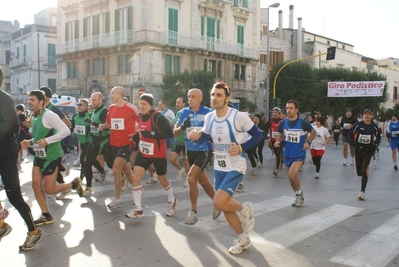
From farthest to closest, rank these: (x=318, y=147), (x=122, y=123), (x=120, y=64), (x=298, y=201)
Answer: (x=120, y=64)
(x=318, y=147)
(x=298, y=201)
(x=122, y=123)

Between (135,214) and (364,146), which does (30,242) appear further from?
(364,146)

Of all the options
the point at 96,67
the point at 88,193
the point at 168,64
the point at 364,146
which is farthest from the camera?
the point at 96,67

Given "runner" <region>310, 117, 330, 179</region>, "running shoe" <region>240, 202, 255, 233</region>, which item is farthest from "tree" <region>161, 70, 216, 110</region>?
"running shoe" <region>240, 202, 255, 233</region>

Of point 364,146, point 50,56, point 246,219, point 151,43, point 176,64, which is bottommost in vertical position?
point 246,219

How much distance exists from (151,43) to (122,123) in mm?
24788

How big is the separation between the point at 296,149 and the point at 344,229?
2.04 meters

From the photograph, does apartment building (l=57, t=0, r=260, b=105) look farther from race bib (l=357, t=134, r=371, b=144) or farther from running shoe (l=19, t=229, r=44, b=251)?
running shoe (l=19, t=229, r=44, b=251)

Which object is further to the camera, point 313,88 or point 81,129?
point 313,88

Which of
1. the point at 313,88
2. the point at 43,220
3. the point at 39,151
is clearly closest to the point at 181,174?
the point at 43,220

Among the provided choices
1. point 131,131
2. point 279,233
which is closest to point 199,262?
point 279,233

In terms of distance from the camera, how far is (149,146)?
665 centimetres

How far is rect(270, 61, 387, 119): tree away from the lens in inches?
1565

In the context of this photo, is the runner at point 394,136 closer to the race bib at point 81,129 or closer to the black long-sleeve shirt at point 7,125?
the race bib at point 81,129

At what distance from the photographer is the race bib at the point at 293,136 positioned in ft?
26.2
